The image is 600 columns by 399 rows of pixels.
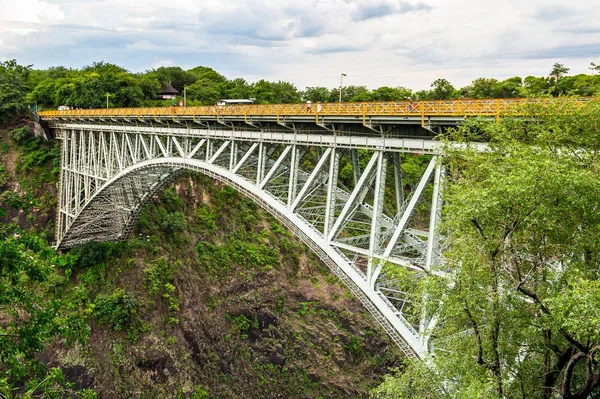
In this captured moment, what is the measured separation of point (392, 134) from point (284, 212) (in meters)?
5.17

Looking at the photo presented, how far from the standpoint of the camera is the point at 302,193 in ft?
60.5

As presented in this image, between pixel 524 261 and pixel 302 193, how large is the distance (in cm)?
948

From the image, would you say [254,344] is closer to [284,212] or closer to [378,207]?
[284,212]

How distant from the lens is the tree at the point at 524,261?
8.77 meters

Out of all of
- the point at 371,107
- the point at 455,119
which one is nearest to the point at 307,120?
the point at 371,107

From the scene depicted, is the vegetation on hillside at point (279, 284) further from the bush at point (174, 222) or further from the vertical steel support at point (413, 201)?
the vertical steel support at point (413, 201)

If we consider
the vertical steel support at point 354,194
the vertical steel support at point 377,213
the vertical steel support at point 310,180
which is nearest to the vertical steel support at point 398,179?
the vertical steel support at point 377,213

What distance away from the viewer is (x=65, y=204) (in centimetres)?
3728

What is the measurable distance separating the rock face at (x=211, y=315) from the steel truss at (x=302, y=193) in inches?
129

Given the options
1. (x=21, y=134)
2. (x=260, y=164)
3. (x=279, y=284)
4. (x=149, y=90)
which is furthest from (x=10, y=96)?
(x=260, y=164)

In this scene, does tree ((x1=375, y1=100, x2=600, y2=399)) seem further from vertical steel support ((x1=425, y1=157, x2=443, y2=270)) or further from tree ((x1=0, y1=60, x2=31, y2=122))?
tree ((x1=0, y1=60, x2=31, y2=122))

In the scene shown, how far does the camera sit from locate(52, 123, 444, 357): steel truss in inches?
591

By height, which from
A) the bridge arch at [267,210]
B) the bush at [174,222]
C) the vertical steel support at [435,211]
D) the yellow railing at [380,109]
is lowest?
the bush at [174,222]

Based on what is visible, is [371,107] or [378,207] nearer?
[378,207]
